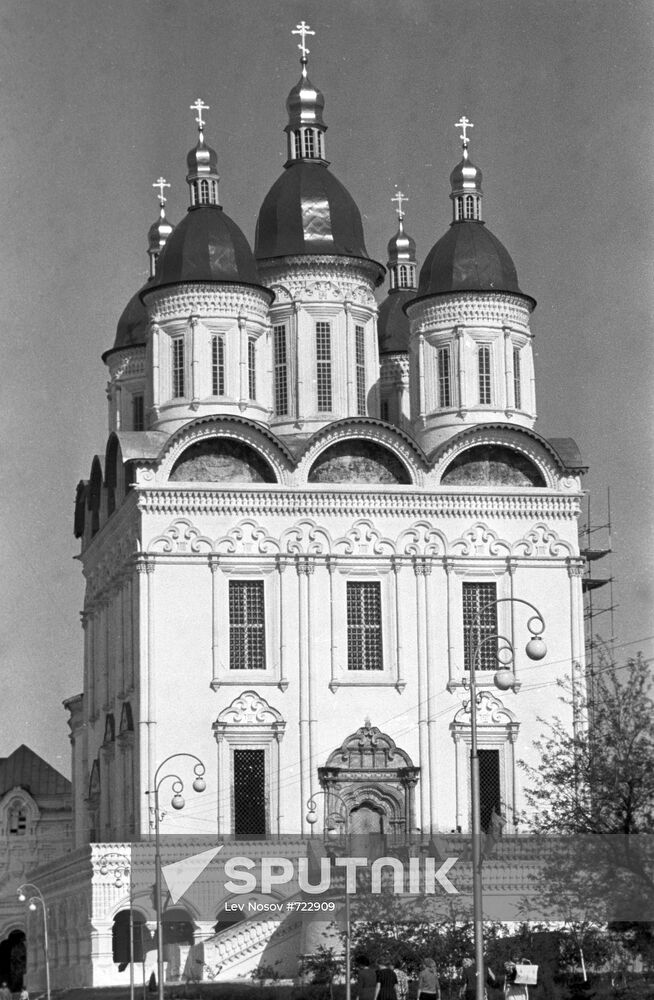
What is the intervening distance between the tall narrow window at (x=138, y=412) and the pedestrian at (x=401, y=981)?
32.2 metres

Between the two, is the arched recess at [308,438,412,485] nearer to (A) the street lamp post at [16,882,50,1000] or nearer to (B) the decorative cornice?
(B) the decorative cornice

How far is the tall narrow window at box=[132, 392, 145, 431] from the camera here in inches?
3312

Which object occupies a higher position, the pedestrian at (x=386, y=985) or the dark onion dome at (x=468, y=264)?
the dark onion dome at (x=468, y=264)

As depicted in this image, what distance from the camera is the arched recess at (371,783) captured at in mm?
71562

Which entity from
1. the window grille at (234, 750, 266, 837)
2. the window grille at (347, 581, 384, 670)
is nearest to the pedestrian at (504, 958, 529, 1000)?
the window grille at (234, 750, 266, 837)

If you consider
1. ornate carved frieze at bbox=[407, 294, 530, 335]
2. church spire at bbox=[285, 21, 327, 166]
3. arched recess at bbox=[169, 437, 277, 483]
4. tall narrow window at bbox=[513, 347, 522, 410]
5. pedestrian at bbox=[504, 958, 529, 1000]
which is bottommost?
pedestrian at bbox=[504, 958, 529, 1000]

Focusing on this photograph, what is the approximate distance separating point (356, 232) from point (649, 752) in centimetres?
2955

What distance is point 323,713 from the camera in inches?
2825

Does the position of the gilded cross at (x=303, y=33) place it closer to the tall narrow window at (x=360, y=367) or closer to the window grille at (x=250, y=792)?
the tall narrow window at (x=360, y=367)

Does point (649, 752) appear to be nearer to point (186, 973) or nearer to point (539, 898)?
point (539, 898)

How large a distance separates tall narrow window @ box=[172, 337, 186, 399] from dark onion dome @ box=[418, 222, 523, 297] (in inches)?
296

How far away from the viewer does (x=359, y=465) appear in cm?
7338

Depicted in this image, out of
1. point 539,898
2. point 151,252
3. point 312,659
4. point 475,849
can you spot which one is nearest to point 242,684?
point 312,659

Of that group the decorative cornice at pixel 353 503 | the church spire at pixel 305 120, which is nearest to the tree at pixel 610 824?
the decorative cornice at pixel 353 503
